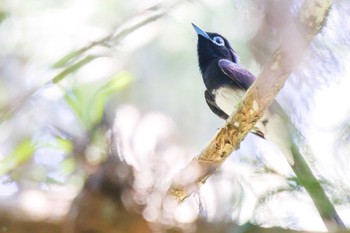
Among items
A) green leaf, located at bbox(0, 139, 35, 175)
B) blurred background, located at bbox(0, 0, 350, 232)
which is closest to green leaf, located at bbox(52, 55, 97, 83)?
blurred background, located at bbox(0, 0, 350, 232)

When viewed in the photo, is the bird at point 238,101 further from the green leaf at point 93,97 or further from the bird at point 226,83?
the green leaf at point 93,97

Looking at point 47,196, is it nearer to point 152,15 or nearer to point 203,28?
point 152,15

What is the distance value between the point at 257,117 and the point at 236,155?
60 mm

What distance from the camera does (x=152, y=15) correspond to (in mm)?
680

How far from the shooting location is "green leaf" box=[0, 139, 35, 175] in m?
0.41

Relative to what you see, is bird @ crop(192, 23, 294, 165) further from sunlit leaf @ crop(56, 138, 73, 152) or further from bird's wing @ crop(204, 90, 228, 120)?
sunlit leaf @ crop(56, 138, 73, 152)

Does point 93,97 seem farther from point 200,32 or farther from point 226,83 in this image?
point 226,83

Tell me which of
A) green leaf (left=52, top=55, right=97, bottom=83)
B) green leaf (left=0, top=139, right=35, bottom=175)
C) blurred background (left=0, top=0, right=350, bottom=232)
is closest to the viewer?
blurred background (left=0, top=0, right=350, bottom=232)

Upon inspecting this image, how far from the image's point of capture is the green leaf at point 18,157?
0.41 meters

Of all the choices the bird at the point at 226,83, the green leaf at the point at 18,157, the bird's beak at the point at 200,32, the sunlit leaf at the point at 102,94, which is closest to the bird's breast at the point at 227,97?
the bird at the point at 226,83

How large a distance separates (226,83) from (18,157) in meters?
0.70

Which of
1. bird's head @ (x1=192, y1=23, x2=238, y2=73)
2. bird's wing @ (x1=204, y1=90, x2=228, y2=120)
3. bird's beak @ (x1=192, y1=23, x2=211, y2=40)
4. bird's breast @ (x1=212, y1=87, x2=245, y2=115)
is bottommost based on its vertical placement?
bird's breast @ (x1=212, y1=87, x2=245, y2=115)

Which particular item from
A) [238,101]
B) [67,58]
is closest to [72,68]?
[67,58]

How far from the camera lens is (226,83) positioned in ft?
3.53
